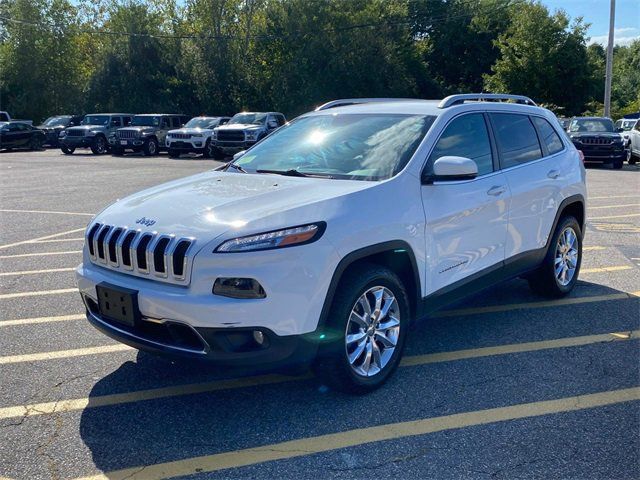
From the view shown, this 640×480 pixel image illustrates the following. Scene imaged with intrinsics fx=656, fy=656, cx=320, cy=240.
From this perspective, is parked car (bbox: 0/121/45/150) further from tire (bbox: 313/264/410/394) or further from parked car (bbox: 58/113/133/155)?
tire (bbox: 313/264/410/394)

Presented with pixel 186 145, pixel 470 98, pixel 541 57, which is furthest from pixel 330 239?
pixel 541 57

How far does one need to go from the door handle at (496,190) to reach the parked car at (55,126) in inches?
1263

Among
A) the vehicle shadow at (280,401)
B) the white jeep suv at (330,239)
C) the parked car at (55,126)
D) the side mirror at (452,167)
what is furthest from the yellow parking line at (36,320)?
the parked car at (55,126)

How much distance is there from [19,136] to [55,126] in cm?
281

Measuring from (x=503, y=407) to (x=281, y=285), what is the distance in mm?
1532

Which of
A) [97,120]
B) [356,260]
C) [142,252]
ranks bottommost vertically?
[356,260]

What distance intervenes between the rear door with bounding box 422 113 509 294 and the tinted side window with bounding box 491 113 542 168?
0.55 feet

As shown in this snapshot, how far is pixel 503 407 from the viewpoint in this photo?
3832 mm

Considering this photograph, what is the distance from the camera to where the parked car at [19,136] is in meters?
31.4

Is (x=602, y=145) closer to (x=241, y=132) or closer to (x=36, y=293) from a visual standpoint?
(x=241, y=132)

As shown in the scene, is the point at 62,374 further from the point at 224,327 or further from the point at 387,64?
the point at 387,64

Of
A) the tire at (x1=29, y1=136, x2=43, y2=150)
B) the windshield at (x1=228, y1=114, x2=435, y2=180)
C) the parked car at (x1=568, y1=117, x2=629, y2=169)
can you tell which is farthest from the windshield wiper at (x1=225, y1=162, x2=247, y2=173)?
the tire at (x1=29, y1=136, x2=43, y2=150)

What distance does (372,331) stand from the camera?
3986mm

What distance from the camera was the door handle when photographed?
486cm
